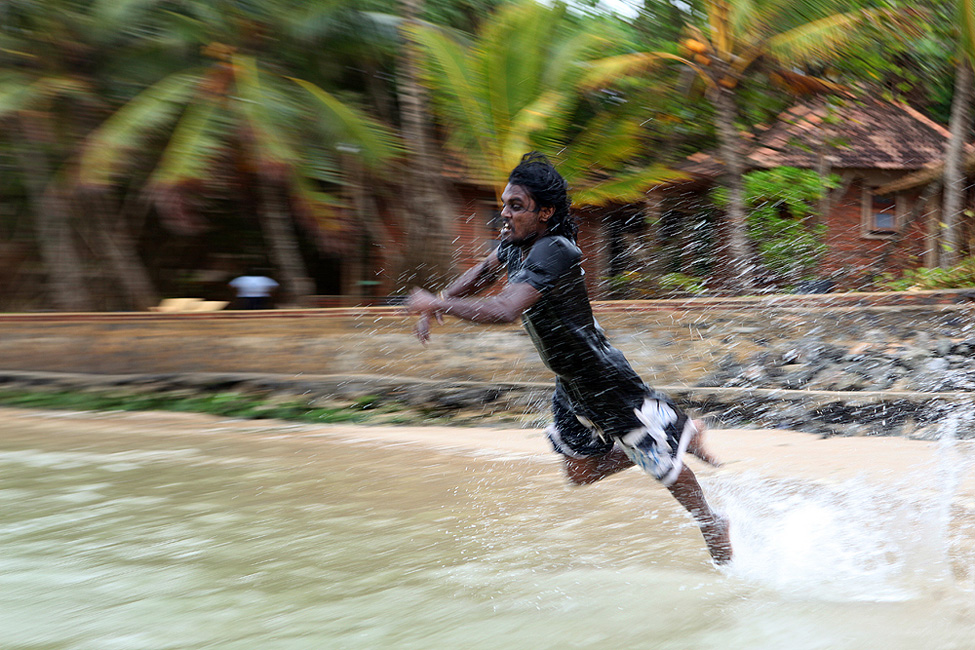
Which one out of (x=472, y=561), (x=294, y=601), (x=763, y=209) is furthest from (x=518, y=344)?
(x=763, y=209)

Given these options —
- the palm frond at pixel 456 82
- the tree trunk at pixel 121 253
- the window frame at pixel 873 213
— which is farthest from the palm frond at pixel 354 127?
the window frame at pixel 873 213

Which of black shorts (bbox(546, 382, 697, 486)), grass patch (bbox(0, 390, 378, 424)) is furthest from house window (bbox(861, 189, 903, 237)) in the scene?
black shorts (bbox(546, 382, 697, 486))

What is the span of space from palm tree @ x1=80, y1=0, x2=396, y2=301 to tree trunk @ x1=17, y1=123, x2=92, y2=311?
54.7 inches

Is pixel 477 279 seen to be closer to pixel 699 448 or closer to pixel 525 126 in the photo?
pixel 699 448

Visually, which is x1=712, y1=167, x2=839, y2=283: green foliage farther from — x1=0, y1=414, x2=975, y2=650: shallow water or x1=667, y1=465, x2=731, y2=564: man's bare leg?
x1=667, y1=465, x2=731, y2=564: man's bare leg

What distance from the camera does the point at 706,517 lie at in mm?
3287

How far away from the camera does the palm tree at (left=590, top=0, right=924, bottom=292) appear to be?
378 inches

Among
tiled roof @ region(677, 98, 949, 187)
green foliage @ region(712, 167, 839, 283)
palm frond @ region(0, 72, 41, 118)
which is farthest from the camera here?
tiled roof @ region(677, 98, 949, 187)

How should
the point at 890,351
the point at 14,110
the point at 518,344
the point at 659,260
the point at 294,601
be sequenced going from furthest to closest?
the point at 659,260, the point at 14,110, the point at 518,344, the point at 890,351, the point at 294,601

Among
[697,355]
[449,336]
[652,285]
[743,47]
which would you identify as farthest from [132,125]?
[652,285]

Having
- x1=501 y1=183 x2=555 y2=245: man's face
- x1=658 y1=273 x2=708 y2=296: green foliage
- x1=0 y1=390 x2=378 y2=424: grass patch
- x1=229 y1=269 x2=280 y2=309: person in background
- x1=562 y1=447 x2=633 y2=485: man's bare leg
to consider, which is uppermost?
x1=501 y1=183 x2=555 y2=245: man's face

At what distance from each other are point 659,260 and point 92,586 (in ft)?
37.9

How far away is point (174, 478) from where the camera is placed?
546 cm

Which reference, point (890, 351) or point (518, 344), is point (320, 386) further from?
point (890, 351)
